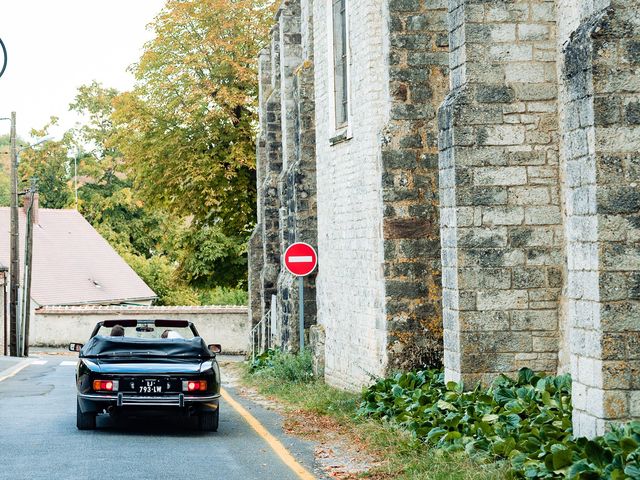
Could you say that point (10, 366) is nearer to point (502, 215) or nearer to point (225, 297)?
point (502, 215)

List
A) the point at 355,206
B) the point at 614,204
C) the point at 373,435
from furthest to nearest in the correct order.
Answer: the point at 355,206 → the point at 373,435 → the point at 614,204

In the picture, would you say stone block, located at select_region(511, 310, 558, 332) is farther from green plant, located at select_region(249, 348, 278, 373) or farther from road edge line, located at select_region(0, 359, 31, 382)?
road edge line, located at select_region(0, 359, 31, 382)

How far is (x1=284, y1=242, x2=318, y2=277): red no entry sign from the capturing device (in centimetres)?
2159

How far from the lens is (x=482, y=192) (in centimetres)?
1245

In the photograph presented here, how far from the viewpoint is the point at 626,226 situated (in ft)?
29.2

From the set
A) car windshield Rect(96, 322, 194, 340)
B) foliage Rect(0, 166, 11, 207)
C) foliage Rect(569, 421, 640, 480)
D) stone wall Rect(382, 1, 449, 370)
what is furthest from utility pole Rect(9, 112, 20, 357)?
foliage Rect(0, 166, 11, 207)

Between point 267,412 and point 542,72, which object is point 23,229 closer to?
point 267,412

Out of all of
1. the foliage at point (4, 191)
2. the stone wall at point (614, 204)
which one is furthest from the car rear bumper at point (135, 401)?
the foliage at point (4, 191)

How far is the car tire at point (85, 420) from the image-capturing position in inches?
539

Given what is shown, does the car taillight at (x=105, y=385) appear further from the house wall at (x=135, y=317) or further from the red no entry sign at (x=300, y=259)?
the house wall at (x=135, y=317)

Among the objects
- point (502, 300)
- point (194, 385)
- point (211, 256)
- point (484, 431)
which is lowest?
point (484, 431)

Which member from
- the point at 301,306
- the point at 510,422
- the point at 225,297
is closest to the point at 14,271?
the point at 301,306

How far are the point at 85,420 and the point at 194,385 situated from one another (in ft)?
4.73

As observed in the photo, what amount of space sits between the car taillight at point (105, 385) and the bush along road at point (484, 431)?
2.76 metres
